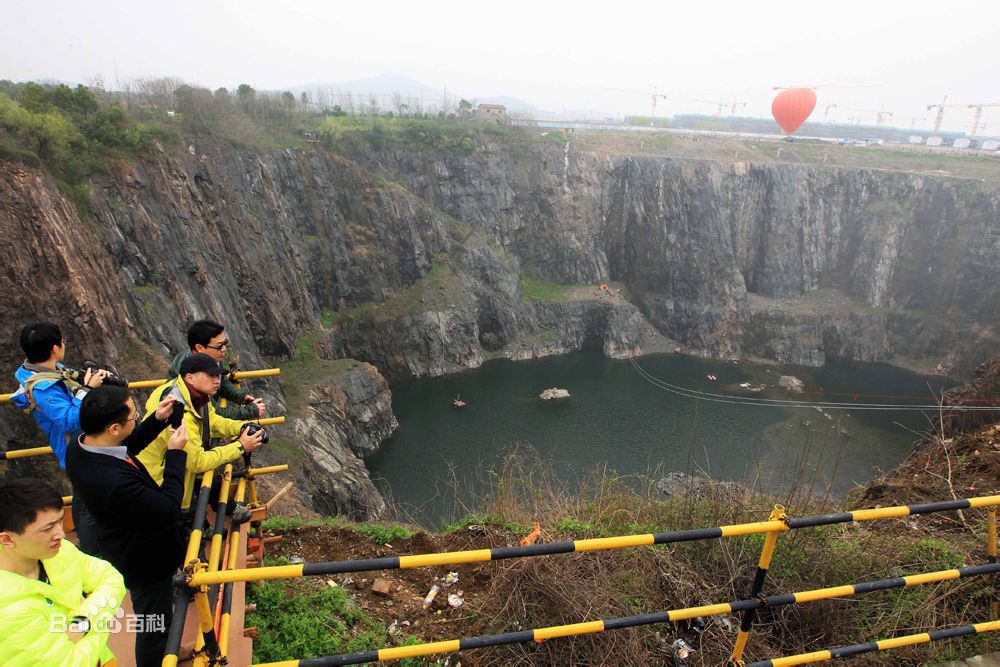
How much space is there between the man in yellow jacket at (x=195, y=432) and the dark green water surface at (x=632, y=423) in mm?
16215

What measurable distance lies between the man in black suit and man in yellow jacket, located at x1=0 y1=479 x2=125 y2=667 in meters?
0.25

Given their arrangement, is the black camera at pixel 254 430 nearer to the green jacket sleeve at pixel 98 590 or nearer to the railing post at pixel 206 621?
the green jacket sleeve at pixel 98 590

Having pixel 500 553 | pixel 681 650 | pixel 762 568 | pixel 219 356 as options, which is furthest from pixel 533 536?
pixel 219 356

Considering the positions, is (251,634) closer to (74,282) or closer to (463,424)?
(74,282)

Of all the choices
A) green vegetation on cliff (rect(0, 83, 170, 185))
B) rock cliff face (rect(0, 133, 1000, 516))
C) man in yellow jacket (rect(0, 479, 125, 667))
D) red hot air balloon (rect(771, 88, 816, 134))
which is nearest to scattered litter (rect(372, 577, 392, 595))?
man in yellow jacket (rect(0, 479, 125, 667))

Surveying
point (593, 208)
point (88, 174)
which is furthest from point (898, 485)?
point (593, 208)

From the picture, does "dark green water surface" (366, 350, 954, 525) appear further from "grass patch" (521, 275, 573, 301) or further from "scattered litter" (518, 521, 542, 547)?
"scattered litter" (518, 521, 542, 547)

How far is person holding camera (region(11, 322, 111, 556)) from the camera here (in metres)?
3.49

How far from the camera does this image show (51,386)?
354 cm

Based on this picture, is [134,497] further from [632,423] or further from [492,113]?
[492,113]

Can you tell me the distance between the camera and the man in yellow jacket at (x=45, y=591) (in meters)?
1.92

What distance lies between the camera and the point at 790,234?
4597 cm

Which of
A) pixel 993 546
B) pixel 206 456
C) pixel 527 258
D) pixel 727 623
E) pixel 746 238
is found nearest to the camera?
pixel 206 456

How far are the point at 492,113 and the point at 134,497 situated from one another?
54.0 meters
